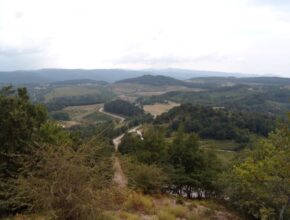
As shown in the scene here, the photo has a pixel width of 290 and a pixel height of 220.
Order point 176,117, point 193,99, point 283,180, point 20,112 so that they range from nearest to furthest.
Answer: point 283,180 → point 20,112 → point 176,117 → point 193,99

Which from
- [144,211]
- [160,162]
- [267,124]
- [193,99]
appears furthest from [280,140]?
[193,99]

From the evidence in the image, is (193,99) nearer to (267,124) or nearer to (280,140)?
(267,124)

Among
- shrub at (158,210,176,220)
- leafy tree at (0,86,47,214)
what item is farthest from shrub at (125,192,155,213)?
leafy tree at (0,86,47,214)

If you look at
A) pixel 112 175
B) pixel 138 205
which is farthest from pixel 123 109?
pixel 112 175

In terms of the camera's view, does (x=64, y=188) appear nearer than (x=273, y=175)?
Yes

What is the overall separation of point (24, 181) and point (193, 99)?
19077cm

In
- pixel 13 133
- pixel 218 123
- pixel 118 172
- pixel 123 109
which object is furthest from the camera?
pixel 123 109

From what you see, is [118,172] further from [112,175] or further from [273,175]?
[273,175]

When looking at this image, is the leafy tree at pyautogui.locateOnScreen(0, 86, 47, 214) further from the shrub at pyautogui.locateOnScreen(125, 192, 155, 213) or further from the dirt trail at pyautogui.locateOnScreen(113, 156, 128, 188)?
the shrub at pyautogui.locateOnScreen(125, 192, 155, 213)

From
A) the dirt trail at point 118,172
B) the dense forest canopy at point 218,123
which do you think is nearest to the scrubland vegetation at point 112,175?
the dirt trail at point 118,172

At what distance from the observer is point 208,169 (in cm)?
2964

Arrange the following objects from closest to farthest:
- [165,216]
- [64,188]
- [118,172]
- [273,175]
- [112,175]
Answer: [64,188], [112,175], [165,216], [273,175], [118,172]

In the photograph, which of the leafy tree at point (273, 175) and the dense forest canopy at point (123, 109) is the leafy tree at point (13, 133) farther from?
the dense forest canopy at point (123, 109)

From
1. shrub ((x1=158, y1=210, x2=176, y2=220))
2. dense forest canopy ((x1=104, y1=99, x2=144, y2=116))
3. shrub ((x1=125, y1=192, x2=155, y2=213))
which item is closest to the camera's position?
shrub ((x1=158, y1=210, x2=176, y2=220))
